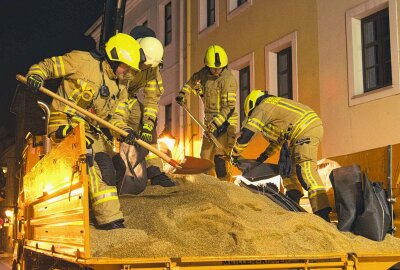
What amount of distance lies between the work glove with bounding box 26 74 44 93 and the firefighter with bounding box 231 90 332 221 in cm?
260

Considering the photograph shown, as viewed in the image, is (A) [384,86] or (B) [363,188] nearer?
(B) [363,188]

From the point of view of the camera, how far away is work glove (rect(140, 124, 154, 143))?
22.3 ft

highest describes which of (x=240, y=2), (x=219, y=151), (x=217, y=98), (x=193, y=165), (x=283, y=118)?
(x=240, y=2)

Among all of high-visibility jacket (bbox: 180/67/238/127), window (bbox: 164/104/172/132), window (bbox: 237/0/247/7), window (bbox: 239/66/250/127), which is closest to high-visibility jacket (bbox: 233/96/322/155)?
high-visibility jacket (bbox: 180/67/238/127)

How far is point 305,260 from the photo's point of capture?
4180 mm

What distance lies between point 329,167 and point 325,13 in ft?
18.9

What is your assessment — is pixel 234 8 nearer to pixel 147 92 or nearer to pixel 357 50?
pixel 357 50

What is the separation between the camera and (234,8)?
1545cm

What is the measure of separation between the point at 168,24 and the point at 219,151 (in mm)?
10824

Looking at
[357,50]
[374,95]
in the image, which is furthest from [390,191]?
[357,50]

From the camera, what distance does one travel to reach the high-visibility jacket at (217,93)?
9359 mm

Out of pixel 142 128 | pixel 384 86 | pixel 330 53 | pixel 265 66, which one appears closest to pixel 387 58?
pixel 384 86

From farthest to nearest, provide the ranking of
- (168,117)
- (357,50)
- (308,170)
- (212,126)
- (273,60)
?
1. (168,117)
2. (273,60)
3. (357,50)
4. (212,126)
5. (308,170)

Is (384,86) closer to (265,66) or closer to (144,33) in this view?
(265,66)
